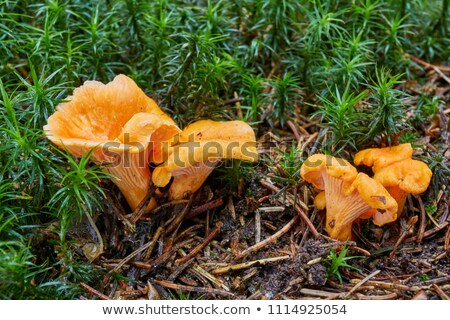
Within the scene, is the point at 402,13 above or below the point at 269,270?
above

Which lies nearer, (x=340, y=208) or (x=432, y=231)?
(x=340, y=208)

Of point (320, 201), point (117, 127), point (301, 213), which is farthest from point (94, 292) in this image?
point (320, 201)

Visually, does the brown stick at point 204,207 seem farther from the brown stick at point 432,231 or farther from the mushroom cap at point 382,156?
the brown stick at point 432,231

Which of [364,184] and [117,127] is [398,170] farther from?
[117,127]

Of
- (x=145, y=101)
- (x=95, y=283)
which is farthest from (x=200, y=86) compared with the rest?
(x=95, y=283)

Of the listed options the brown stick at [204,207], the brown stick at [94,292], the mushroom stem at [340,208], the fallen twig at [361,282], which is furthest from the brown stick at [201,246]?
the fallen twig at [361,282]

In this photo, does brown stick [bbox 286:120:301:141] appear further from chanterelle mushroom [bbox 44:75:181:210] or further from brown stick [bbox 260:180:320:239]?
chanterelle mushroom [bbox 44:75:181:210]

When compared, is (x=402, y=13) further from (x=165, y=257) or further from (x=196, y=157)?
(x=165, y=257)
